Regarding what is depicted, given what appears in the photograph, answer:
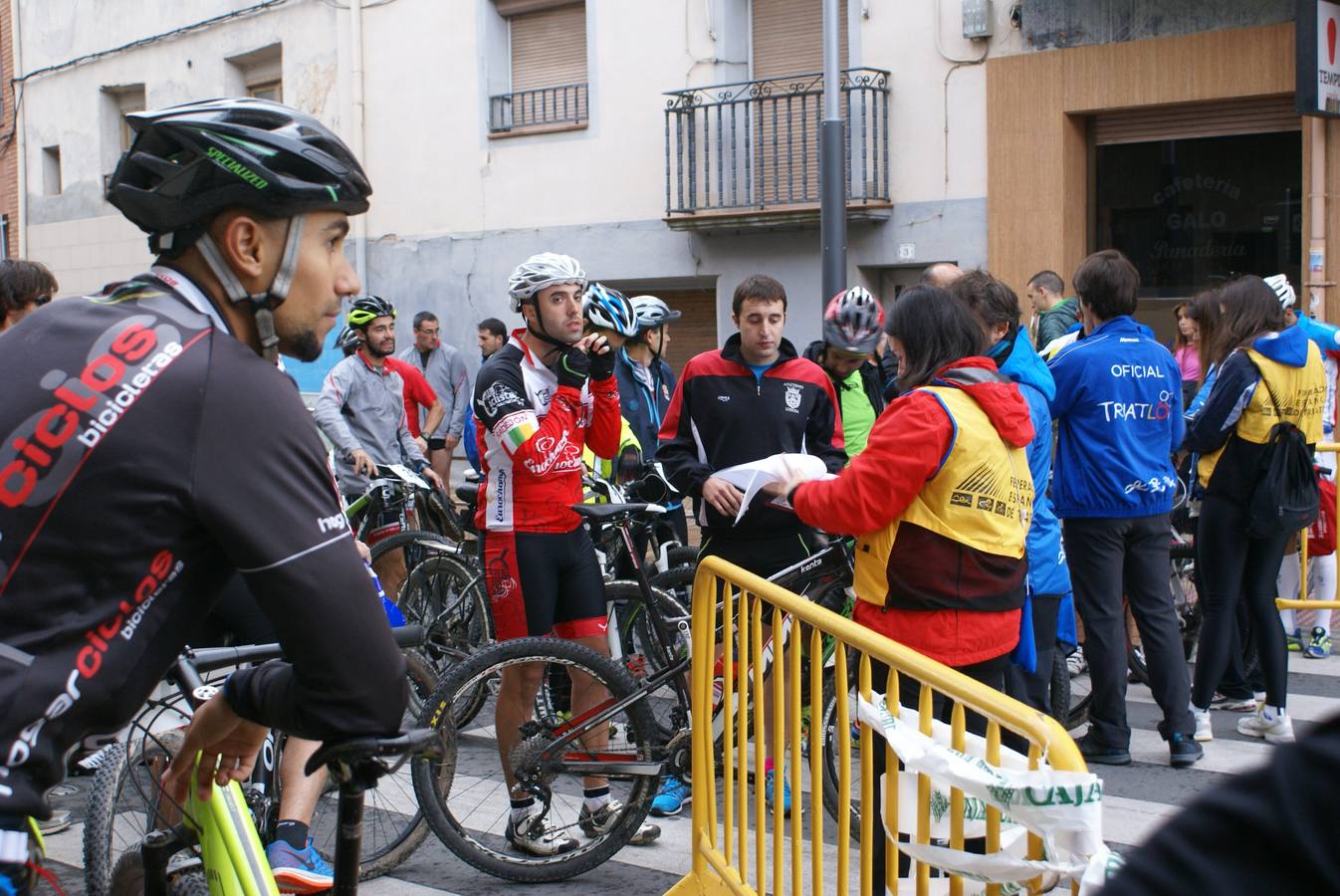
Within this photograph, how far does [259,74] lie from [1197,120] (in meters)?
12.3

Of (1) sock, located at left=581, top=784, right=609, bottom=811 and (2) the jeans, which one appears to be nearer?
(1) sock, located at left=581, top=784, right=609, bottom=811

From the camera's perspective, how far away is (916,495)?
164 inches

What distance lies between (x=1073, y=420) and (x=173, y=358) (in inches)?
194

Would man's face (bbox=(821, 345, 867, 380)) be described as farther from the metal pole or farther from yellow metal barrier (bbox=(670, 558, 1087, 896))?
the metal pole

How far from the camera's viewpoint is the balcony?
13523 mm

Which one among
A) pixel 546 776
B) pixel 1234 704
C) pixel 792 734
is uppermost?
pixel 792 734

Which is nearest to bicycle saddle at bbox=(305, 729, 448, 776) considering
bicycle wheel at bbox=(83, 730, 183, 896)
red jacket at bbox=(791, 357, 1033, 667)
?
bicycle wheel at bbox=(83, 730, 183, 896)

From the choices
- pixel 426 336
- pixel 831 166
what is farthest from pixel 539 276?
pixel 426 336

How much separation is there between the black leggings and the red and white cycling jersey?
293 cm

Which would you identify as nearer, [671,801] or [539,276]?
[539,276]

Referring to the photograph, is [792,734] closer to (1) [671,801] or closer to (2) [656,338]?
(1) [671,801]

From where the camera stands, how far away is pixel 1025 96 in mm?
12664

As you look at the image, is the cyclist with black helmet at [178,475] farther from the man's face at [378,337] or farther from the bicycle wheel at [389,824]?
the man's face at [378,337]

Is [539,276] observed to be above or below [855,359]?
above
